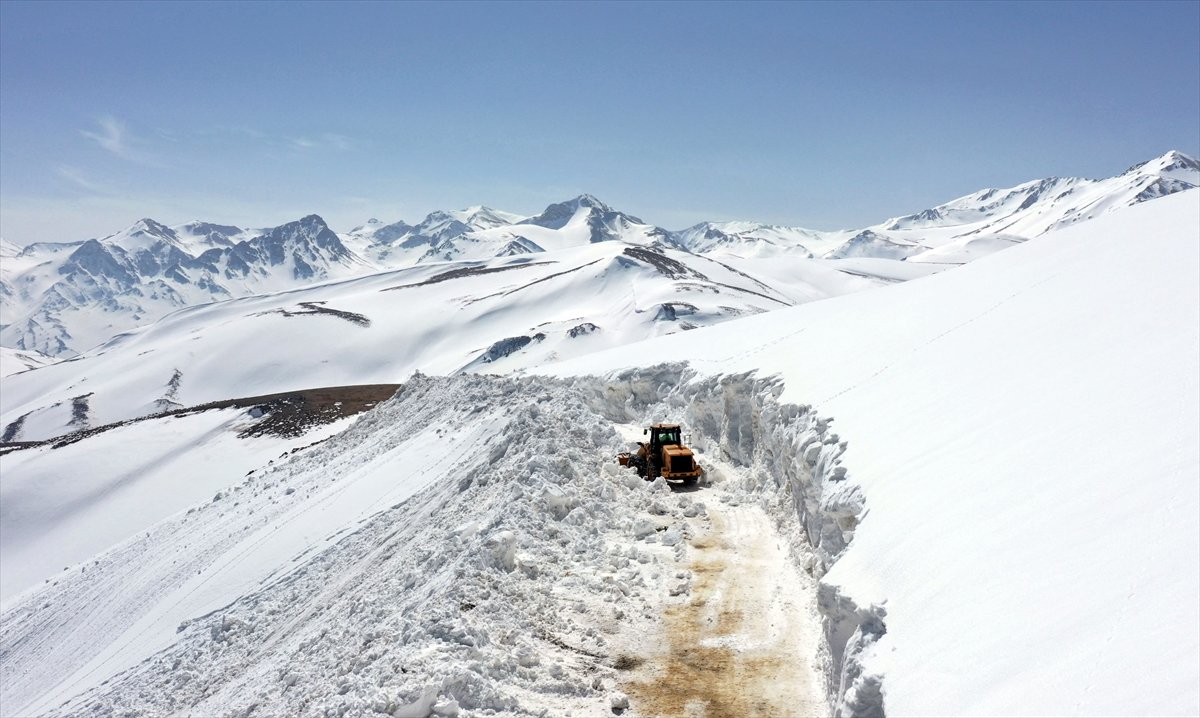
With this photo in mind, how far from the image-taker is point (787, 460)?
18469mm

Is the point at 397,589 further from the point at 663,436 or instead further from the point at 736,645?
the point at 663,436

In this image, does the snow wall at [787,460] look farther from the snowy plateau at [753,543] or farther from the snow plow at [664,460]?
the snow plow at [664,460]

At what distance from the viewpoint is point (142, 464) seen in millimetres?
55219

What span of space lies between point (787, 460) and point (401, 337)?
12427 centimetres

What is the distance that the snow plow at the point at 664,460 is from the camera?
829 inches

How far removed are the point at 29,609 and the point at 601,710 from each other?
2692 centimetres

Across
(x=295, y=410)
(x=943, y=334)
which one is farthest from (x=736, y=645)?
(x=295, y=410)

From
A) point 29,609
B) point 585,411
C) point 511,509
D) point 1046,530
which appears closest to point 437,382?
point 585,411

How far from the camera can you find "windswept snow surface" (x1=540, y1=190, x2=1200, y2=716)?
248 inches

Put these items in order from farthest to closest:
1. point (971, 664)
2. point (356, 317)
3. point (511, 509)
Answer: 1. point (356, 317)
2. point (511, 509)
3. point (971, 664)

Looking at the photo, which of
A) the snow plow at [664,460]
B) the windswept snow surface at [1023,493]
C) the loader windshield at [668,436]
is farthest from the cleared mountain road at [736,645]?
the loader windshield at [668,436]

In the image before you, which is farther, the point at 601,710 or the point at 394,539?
the point at 394,539

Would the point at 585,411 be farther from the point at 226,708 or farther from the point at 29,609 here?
the point at 29,609

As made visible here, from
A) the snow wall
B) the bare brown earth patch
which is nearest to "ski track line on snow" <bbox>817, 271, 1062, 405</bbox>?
the snow wall
